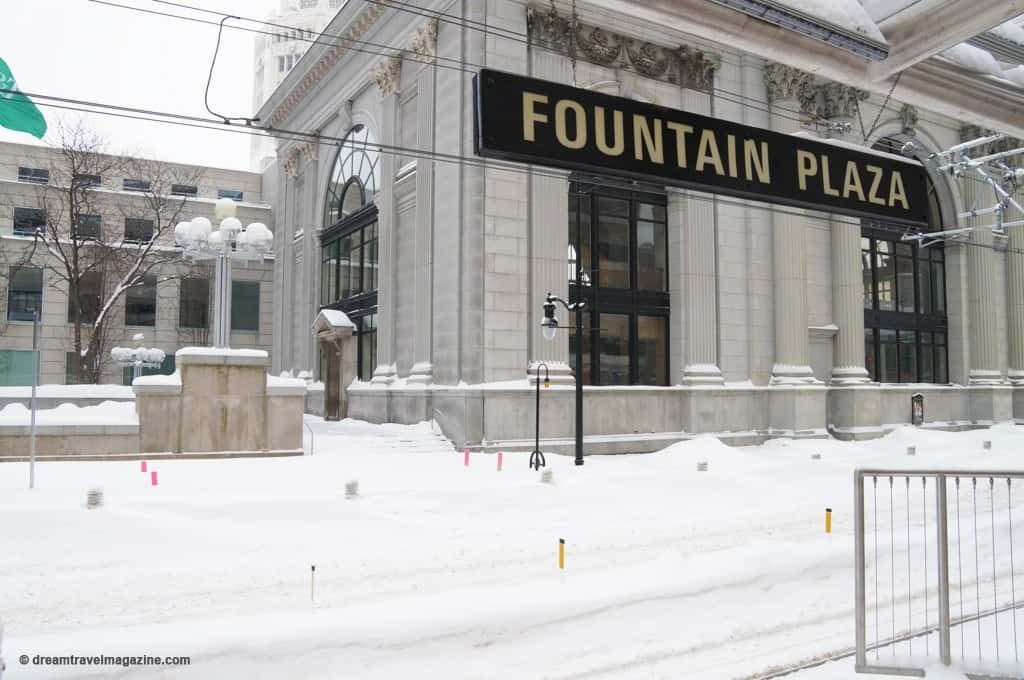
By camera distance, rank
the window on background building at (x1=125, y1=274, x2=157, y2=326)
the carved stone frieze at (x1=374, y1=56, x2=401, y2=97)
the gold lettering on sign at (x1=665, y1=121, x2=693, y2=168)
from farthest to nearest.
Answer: the window on background building at (x1=125, y1=274, x2=157, y2=326) → the carved stone frieze at (x1=374, y1=56, x2=401, y2=97) → the gold lettering on sign at (x1=665, y1=121, x2=693, y2=168)

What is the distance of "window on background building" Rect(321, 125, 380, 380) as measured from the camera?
3097 centimetres

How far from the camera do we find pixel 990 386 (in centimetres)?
3469

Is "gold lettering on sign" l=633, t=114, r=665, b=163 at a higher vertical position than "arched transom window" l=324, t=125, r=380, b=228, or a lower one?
lower

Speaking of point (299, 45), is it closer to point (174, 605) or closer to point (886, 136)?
point (886, 136)

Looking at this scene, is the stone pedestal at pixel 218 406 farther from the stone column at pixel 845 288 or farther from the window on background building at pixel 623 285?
the stone column at pixel 845 288

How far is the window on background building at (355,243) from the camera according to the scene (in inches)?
1219

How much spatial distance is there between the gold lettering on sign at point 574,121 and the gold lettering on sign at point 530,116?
0.30ft

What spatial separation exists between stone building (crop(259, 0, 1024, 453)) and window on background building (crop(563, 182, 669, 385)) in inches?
3.2

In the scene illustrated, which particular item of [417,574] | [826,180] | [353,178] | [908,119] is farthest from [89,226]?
[826,180]

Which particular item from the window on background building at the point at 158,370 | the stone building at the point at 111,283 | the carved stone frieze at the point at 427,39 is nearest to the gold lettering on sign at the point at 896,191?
the carved stone frieze at the point at 427,39

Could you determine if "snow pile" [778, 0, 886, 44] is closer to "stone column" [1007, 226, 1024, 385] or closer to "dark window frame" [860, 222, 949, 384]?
"dark window frame" [860, 222, 949, 384]

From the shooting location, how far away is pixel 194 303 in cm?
4803

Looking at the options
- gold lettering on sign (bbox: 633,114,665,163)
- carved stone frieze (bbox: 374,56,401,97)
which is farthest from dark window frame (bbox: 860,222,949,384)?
gold lettering on sign (bbox: 633,114,665,163)

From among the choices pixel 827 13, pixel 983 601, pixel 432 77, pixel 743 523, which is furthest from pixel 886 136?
pixel 827 13
